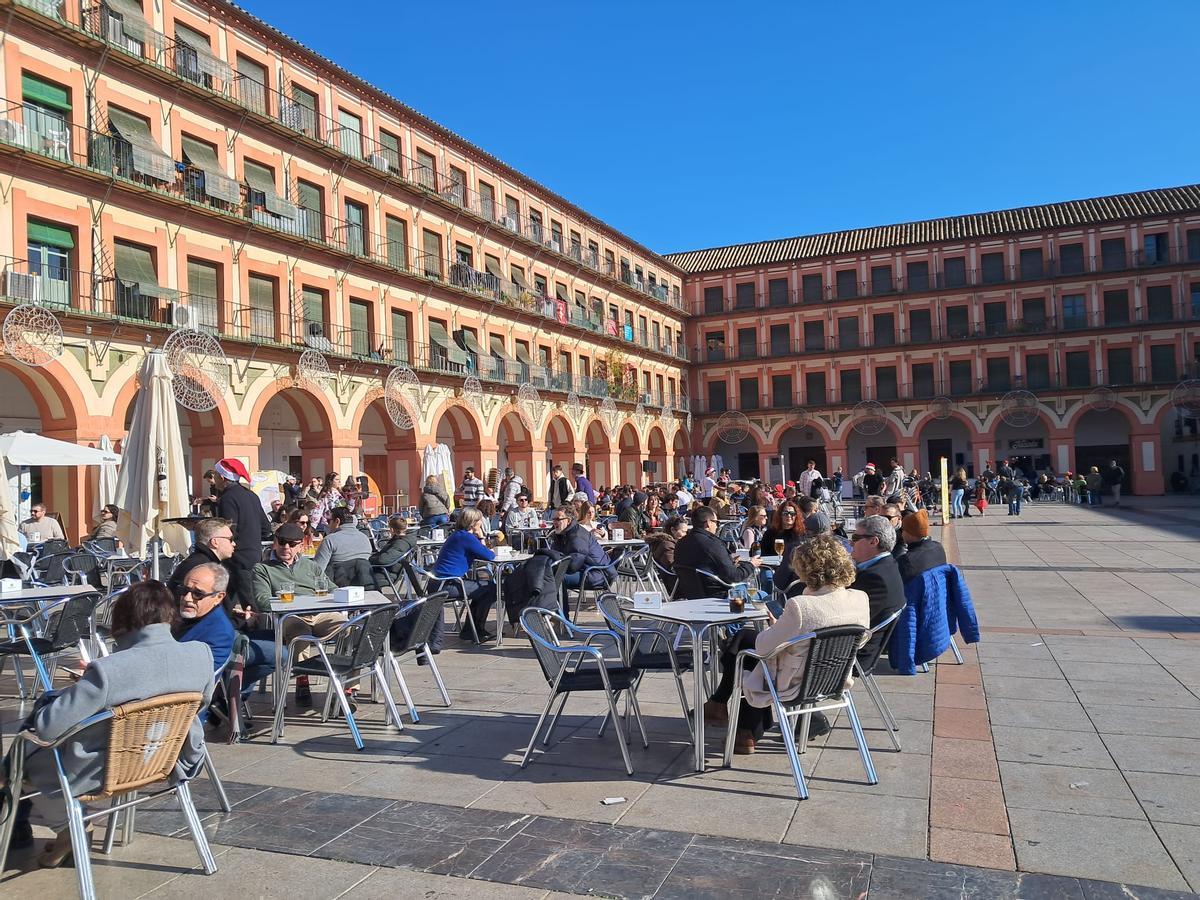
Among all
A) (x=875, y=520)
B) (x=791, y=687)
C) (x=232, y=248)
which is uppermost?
(x=232, y=248)

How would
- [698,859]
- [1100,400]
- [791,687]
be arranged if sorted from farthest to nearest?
Result: [1100,400] < [791,687] < [698,859]

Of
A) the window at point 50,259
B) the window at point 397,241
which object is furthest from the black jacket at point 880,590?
the window at point 397,241

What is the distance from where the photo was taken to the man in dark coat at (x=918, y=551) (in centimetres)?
649

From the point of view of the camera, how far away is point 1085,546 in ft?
52.5

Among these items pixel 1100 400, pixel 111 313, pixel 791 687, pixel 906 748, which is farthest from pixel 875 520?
pixel 1100 400

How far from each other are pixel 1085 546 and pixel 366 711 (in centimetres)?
1415

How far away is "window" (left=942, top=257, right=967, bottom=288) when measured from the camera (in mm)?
40875

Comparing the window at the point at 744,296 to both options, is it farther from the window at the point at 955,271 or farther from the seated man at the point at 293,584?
the seated man at the point at 293,584

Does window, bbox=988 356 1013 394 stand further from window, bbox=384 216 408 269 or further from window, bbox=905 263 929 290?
window, bbox=384 216 408 269

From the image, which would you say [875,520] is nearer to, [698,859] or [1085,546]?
[698,859]

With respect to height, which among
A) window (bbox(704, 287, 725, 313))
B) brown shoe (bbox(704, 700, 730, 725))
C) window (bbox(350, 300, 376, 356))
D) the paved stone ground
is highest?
window (bbox(704, 287, 725, 313))

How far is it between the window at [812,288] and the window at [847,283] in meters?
0.86

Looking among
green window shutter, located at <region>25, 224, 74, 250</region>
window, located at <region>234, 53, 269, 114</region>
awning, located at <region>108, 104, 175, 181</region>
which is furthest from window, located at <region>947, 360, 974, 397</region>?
green window shutter, located at <region>25, 224, 74, 250</region>

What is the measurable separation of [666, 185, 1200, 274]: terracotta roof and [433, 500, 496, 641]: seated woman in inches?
1465
